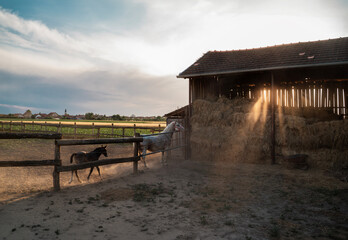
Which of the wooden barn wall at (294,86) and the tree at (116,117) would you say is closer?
the wooden barn wall at (294,86)

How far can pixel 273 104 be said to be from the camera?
10.1 m

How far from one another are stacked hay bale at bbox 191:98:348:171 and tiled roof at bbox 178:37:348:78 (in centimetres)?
168

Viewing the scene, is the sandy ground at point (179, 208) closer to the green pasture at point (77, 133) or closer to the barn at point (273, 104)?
the barn at point (273, 104)

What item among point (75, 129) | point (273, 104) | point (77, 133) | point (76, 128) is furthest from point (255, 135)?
point (76, 128)

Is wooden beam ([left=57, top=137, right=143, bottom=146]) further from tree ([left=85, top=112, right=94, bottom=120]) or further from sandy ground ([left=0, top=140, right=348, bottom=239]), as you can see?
tree ([left=85, top=112, right=94, bottom=120])

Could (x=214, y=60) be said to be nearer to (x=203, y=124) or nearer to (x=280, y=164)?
(x=203, y=124)

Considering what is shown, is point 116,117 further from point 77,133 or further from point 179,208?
point 179,208

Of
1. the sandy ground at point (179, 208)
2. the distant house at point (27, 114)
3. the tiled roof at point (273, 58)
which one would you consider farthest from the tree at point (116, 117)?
the sandy ground at point (179, 208)

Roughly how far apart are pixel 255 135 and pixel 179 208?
21.5 ft

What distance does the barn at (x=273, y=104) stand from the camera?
911cm

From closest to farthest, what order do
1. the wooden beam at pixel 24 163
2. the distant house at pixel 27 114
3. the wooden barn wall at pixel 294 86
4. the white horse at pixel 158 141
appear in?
the wooden beam at pixel 24 163, the white horse at pixel 158 141, the wooden barn wall at pixel 294 86, the distant house at pixel 27 114

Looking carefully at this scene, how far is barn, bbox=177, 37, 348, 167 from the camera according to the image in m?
9.11

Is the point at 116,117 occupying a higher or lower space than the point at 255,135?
higher

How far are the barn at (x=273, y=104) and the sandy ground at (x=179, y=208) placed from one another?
6.83 feet
